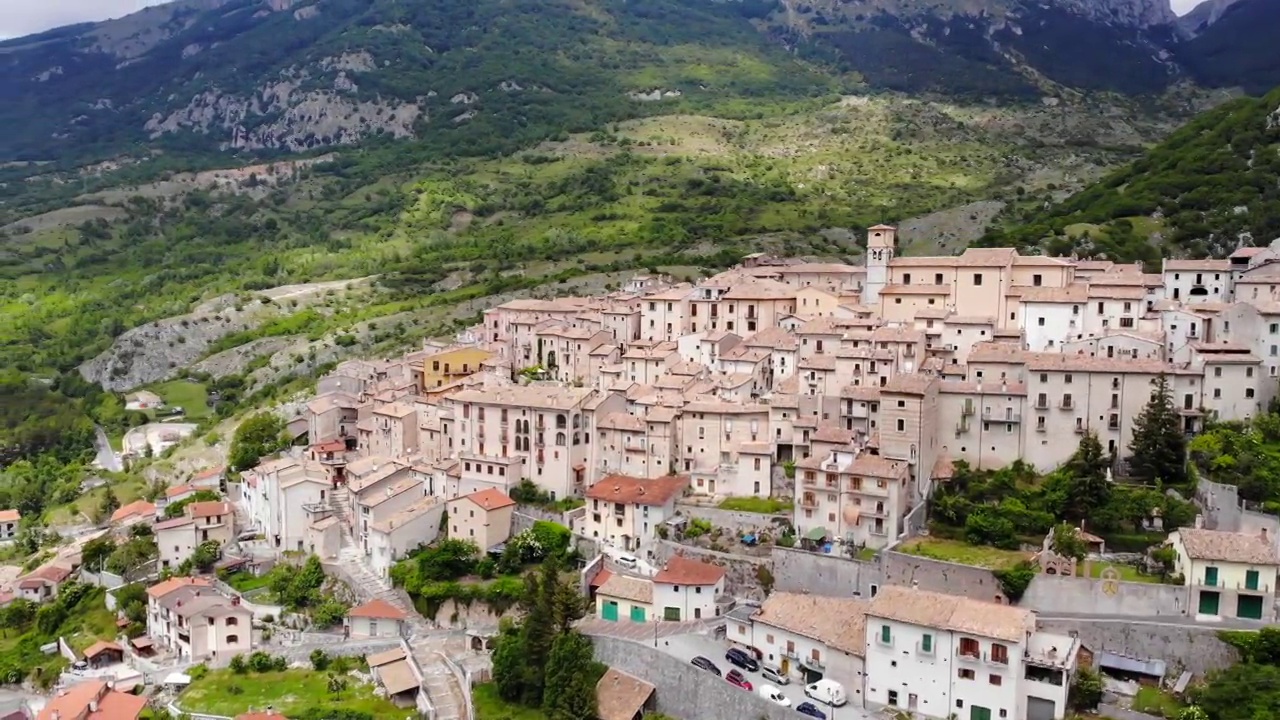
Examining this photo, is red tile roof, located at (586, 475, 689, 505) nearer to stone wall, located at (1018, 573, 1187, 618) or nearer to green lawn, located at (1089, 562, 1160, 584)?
stone wall, located at (1018, 573, 1187, 618)


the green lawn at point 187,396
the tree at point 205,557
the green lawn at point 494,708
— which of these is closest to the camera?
the green lawn at point 494,708

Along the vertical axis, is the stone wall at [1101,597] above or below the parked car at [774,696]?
above

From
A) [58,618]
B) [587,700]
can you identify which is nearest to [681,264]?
[58,618]

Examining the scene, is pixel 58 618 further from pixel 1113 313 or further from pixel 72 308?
pixel 72 308

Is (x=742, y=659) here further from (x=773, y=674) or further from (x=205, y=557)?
(x=205, y=557)

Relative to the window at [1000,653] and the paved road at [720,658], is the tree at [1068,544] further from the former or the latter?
the paved road at [720,658]

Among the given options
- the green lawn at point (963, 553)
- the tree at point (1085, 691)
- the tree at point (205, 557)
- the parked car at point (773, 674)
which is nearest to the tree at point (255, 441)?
the tree at point (205, 557)

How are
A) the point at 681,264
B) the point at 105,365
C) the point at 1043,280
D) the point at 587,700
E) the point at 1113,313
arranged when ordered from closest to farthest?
1. the point at 587,700
2. the point at 1113,313
3. the point at 1043,280
4. the point at 681,264
5. the point at 105,365
